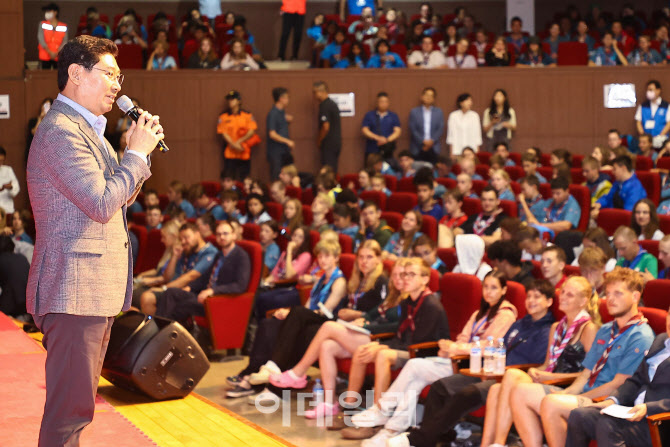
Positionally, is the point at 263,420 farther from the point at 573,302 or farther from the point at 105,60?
the point at 105,60

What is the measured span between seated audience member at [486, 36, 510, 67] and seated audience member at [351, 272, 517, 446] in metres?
6.88

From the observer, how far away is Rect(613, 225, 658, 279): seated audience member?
5.39 m

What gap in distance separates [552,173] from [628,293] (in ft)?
17.0

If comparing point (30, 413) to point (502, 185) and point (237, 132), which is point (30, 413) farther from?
point (237, 132)

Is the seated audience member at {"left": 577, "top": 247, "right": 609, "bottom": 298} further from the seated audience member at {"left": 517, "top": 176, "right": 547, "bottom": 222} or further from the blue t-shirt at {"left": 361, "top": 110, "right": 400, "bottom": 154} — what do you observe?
the blue t-shirt at {"left": 361, "top": 110, "right": 400, "bottom": 154}

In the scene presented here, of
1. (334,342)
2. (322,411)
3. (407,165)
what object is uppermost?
(407,165)

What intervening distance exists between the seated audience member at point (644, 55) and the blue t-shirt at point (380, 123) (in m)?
3.36

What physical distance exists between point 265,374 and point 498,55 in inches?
275

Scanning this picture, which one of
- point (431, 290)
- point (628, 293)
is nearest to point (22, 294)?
point (431, 290)

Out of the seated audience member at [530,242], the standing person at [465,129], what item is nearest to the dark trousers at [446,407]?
the seated audience member at [530,242]

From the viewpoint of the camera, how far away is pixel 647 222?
20.0ft

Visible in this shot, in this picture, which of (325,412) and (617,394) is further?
(325,412)

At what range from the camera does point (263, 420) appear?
499 centimetres

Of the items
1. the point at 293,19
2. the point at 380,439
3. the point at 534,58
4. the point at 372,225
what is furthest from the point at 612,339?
the point at 293,19
